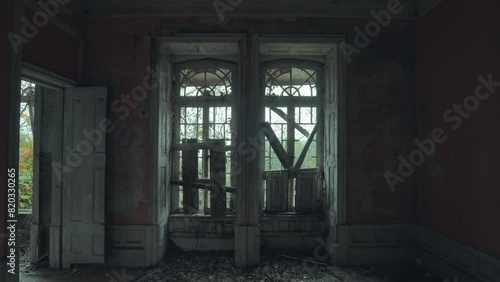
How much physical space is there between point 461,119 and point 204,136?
3.12 meters

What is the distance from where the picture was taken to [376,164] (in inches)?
140

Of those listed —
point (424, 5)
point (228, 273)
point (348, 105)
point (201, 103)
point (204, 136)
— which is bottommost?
point (228, 273)

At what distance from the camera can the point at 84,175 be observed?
340 cm

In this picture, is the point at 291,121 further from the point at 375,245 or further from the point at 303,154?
the point at 375,245

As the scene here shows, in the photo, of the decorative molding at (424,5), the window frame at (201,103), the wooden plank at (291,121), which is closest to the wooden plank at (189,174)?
the window frame at (201,103)

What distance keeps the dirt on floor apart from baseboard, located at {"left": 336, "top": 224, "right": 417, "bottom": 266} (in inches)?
3.9

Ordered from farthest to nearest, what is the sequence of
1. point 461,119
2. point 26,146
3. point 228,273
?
point 26,146
point 228,273
point 461,119

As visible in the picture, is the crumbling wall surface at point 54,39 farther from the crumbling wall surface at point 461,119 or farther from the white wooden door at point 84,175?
the crumbling wall surface at point 461,119

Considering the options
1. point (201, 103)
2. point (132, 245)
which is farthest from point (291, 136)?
point (132, 245)

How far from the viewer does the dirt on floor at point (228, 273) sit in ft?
10.5

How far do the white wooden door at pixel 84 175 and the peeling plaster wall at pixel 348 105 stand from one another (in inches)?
6.4

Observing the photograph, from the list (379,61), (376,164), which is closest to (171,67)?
(379,61)

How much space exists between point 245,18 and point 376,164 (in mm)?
2470

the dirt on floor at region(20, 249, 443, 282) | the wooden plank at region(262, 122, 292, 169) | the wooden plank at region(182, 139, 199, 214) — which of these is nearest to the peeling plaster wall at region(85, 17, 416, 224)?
the dirt on floor at region(20, 249, 443, 282)
